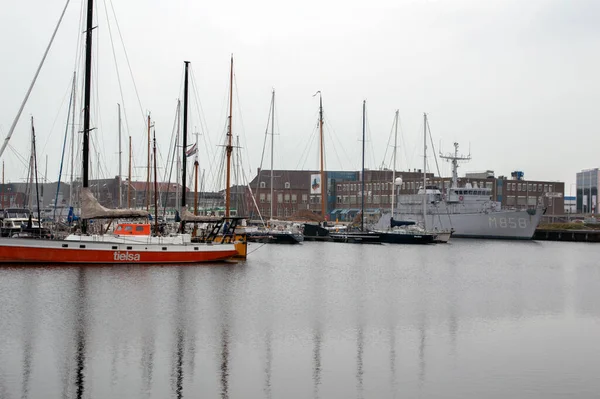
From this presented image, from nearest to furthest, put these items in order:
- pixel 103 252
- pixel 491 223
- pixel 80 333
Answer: pixel 80 333 < pixel 103 252 < pixel 491 223

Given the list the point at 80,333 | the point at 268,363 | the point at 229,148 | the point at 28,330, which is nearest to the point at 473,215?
the point at 229,148

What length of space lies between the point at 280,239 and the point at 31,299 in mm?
59319

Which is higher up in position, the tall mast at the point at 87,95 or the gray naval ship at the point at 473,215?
the tall mast at the point at 87,95

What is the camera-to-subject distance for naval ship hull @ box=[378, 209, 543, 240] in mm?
116062

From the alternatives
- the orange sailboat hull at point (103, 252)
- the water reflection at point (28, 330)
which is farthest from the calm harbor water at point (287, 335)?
the orange sailboat hull at point (103, 252)

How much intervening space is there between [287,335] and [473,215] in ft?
312

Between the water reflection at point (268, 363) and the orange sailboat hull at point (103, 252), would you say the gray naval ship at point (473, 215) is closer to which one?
the orange sailboat hull at point (103, 252)

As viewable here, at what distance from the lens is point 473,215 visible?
11725 centimetres

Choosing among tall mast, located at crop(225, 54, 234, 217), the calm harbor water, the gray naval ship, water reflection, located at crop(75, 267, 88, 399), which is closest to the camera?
water reflection, located at crop(75, 267, 88, 399)

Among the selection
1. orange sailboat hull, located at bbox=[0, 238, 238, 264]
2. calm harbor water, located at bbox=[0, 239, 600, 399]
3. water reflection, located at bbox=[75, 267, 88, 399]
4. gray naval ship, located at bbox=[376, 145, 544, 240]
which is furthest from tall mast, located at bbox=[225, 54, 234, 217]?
gray naval ship, located at bbox=[376, 145, 544, 240]

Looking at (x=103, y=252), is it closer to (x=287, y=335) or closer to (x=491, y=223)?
(x=287, y=335)

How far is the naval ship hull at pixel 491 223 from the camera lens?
11606 centimetres

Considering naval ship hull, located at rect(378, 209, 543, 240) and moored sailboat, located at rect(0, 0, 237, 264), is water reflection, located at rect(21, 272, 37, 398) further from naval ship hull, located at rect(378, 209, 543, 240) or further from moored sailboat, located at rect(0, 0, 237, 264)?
naval ship hull, located at rect(378, 209, 543, 240)

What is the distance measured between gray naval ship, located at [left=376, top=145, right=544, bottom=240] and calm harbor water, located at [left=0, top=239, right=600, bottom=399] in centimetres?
6849
